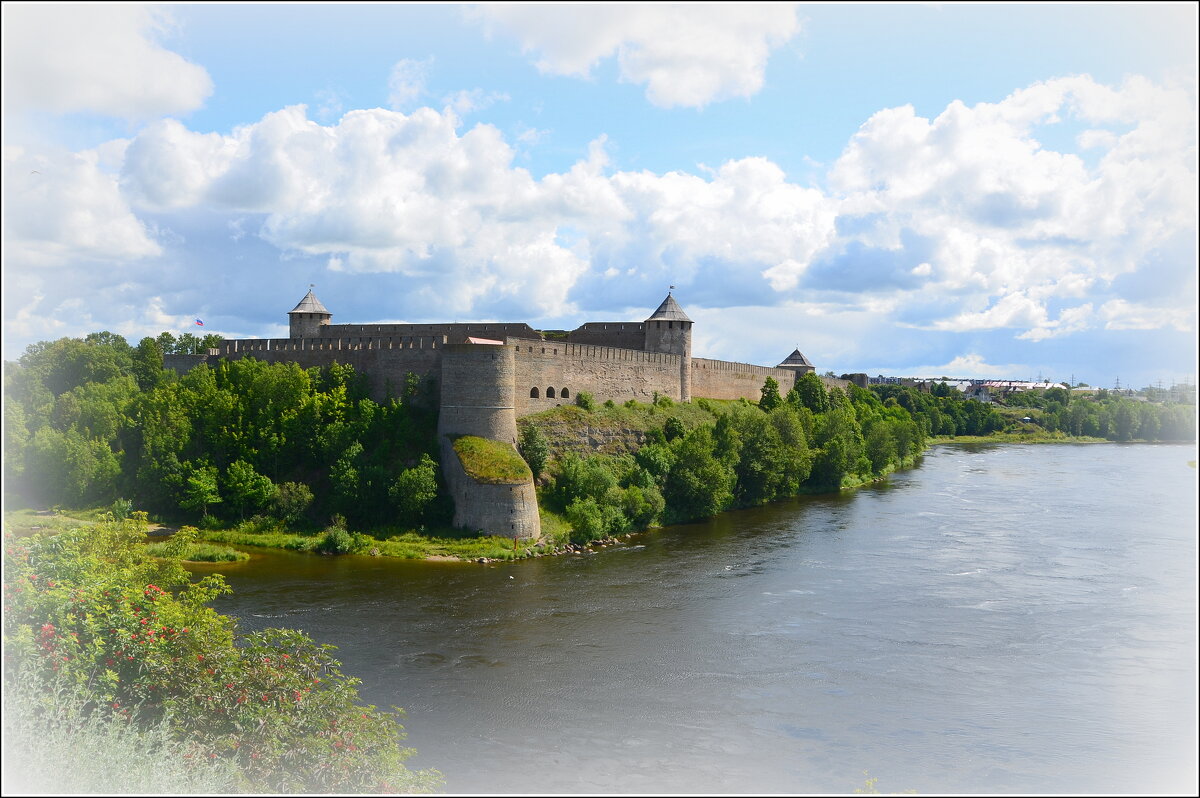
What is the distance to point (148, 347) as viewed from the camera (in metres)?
36.4

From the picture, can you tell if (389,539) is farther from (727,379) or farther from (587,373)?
(727,379)

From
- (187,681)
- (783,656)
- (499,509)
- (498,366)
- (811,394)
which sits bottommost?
(783,656)

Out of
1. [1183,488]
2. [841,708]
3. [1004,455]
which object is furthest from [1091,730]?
[1004,455]

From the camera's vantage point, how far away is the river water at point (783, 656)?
33.0ft

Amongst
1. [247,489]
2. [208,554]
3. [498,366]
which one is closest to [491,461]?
[498,366]

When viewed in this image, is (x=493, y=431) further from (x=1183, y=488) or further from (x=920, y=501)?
(x=1183, y=488)

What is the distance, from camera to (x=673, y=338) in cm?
3366

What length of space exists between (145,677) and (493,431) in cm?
1512

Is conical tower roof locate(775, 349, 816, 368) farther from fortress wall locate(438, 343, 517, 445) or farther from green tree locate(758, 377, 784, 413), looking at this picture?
fortress wall locate(438, 343, 517, 445)

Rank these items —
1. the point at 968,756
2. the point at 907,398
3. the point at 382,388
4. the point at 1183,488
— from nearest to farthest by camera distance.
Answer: the point at 968,756
the point at 382,388
the point at 1183,488
the point at 907,398

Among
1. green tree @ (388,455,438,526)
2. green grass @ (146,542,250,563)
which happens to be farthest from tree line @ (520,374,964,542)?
green grass @ (146,542,250,563)

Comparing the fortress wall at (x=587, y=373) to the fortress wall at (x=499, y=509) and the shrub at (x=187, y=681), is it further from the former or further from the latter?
the shrub at (x=187, y=681)

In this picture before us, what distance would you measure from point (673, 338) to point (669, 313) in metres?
1.14

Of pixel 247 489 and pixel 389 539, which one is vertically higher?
pixel 247 489
